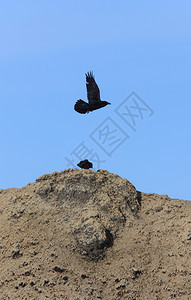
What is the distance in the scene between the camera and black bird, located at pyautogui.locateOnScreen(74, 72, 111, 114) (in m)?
10.8

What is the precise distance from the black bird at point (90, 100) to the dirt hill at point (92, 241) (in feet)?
5.87

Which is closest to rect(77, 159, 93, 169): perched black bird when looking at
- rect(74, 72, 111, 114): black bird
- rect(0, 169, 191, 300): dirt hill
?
rect(0, 169, 191, 300): dirt hill

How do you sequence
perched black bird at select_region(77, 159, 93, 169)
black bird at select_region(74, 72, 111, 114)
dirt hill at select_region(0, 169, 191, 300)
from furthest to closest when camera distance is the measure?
1. black bird at select_region(74, 72, 111, 114)
2. perched black bird at select_region(77, 159, 93, 169)
3. dirt hill at select_region(0, 169, 191, 300)

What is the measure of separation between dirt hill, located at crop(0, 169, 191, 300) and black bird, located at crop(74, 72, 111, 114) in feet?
5.87

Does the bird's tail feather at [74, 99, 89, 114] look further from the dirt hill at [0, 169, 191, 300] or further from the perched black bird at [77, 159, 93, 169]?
the dirt hill at [0, 169, 191, 300]

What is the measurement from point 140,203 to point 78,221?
1.89 meters

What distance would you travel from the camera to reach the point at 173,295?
8305 millimetres

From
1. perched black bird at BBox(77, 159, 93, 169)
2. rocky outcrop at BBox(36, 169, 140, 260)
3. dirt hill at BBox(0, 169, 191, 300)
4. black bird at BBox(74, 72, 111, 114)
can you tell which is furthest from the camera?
black bird at BBox(74, 72, 111, 114)

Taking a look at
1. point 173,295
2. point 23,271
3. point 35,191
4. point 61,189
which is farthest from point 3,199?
point 173,295

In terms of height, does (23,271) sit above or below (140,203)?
below

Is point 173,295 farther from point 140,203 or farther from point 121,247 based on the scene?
point 140,203

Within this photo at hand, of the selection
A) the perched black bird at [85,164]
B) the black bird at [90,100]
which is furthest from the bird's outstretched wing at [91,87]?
the perched black bird at [85,164]

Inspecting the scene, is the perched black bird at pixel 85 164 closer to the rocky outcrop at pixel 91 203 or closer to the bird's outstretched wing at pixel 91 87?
the rocky outcrop at pixel 91 203

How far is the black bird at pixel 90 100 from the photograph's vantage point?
10809 millimetres
